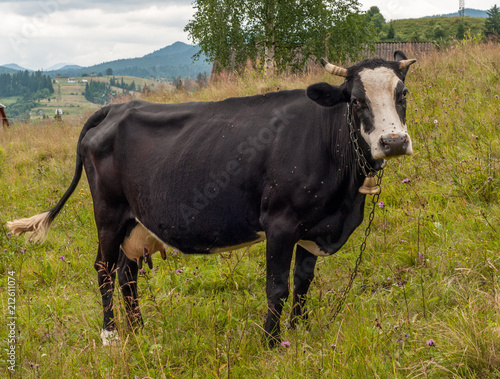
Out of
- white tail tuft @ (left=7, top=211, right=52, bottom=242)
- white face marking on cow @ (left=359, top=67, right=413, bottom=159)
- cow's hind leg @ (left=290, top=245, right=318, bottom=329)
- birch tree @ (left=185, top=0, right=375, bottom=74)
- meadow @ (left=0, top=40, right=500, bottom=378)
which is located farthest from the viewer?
birch tree @ (left=185, top=0, right=375, bottom=74)

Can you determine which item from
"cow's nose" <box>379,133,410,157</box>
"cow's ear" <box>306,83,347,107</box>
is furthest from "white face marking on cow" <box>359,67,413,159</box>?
"cow's ear" <box>306,83,347,107</box>

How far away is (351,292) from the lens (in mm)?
4344

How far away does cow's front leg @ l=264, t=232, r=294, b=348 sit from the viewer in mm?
3719

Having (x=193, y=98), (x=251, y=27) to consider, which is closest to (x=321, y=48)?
(x=251, y=27)

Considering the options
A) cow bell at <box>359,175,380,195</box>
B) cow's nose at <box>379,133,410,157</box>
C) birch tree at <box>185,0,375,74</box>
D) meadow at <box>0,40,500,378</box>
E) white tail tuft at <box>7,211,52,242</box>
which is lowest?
meadow at <box>0,40,500,378</box>

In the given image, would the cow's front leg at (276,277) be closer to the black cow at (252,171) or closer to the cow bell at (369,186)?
the black cow at (252,171)

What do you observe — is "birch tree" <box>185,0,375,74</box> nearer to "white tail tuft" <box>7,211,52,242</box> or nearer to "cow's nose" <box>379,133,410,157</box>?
"white tail tuft" <box>7,211,52,242</box>

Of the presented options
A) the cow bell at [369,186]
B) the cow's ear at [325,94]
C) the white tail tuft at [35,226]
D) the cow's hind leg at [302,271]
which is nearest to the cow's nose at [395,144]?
the cow bell at [369,186]

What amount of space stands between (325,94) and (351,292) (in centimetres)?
183

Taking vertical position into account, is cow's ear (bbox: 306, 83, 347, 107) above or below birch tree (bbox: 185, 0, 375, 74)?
below

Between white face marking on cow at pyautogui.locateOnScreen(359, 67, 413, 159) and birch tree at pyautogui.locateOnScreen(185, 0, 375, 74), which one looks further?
birch tree at pyautogui.locateOnScreen(185, 0, 375, 74)

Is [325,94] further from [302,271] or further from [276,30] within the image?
[276,30]

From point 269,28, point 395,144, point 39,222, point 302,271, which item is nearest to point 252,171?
point 302,271

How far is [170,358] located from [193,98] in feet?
30.0
